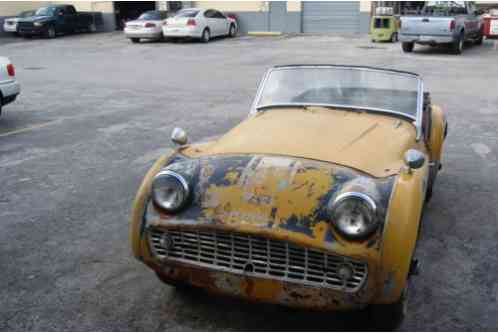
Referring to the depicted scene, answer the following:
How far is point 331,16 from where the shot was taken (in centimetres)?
2803

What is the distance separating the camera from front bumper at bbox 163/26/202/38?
23.8 meters

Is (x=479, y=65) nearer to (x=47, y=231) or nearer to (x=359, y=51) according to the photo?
(x=359, y=51)

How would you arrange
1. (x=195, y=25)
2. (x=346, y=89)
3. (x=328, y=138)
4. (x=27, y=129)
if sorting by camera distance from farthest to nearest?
(x=195, y=25)
(x=27, y=129)
(x=346, y=89)
(x=328, y=138)

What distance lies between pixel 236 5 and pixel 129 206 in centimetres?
2514

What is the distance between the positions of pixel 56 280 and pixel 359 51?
1802 cm

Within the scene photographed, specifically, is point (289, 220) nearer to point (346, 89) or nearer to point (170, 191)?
point (170, 191)

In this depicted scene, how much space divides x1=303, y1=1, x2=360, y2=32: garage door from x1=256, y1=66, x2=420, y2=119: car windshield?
2394cm

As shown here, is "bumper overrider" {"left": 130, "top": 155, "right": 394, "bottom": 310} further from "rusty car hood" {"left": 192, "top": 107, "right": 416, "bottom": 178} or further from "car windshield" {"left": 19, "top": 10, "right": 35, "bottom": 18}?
"car windshield" {"left": 19, "top": 10, "right": 35, "bottom": 18}

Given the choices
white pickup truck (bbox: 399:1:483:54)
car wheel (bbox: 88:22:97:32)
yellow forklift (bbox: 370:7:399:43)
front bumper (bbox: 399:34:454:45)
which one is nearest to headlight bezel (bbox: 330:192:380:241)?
white pickup truck (bbox: 399:1:483:54)

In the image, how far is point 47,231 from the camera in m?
4.97

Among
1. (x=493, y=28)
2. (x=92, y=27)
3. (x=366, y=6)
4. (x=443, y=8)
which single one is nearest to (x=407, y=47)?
(x=443, y=8)

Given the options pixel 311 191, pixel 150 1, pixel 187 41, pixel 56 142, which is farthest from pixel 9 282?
pixel 150 1

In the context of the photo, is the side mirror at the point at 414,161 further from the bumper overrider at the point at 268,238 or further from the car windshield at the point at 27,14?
the car windshield at the point at 27,14

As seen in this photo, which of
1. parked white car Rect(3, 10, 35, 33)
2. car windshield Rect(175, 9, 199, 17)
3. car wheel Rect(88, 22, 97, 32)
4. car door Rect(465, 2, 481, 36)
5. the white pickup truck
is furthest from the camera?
car wheel Rect(88, 22, 97, 32)
